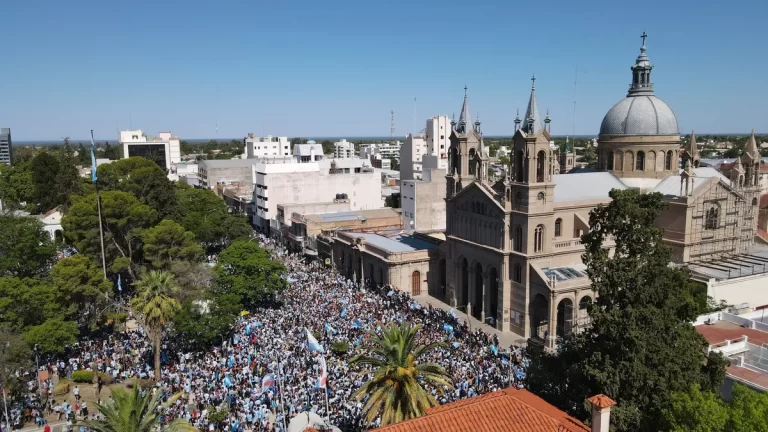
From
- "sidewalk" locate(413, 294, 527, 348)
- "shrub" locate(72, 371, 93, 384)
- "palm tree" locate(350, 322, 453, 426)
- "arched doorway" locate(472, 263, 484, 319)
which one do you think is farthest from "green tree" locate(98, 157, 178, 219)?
"palm tree" locate(350, 322, 453, 426)

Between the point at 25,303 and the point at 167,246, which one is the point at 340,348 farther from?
the point at 167,246

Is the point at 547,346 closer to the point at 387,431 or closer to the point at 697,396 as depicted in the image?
the point at 697,396

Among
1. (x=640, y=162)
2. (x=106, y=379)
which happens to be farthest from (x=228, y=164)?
(x=106, y=379)

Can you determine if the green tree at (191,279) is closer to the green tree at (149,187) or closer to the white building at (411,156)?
the green tree at (149,187)

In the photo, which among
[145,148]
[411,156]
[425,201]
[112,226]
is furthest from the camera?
[145,148]

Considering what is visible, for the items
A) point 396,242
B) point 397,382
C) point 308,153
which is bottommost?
point 396,242

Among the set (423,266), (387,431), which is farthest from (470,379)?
(423,266)
